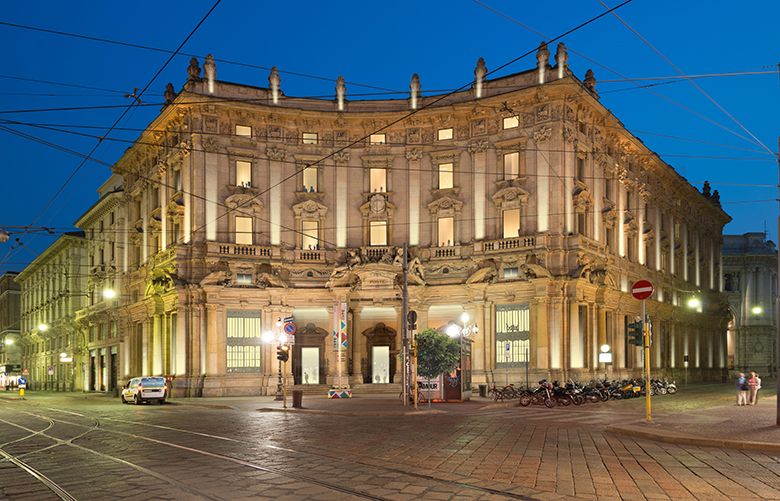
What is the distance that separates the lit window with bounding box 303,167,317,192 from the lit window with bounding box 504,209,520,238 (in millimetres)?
11173

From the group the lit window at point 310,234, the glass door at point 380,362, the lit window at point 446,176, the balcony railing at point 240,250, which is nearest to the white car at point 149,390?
the balcony railing at point 240,250

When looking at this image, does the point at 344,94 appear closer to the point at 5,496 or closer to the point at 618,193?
the point at 618,193

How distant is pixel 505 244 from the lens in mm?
45812

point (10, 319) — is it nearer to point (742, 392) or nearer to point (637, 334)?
point (742, 392)

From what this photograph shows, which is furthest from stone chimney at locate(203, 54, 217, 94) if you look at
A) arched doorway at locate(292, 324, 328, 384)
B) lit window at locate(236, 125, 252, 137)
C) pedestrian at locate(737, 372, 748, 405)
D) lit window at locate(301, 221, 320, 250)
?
pedestrian at locate(737, 372, 748, 405)

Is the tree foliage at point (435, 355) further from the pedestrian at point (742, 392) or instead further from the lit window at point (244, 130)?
the lit window at point (244, 130)

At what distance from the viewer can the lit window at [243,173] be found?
156 feet

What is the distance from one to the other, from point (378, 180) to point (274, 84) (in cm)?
806

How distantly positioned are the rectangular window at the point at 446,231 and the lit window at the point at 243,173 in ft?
36.2

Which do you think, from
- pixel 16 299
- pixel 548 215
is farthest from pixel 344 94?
pixel 16 299

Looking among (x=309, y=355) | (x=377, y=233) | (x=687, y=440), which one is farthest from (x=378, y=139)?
(x=687, y=440)

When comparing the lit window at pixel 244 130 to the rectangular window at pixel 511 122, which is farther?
the lit window at pixel 244 130

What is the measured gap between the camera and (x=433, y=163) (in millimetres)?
48531

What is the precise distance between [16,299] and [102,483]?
354ft
